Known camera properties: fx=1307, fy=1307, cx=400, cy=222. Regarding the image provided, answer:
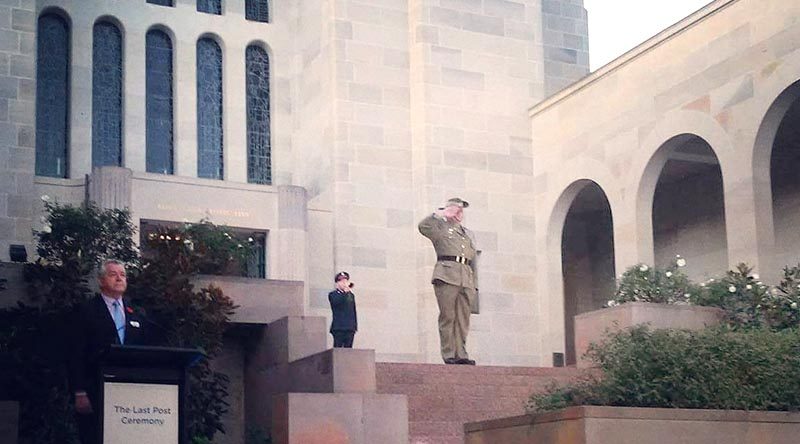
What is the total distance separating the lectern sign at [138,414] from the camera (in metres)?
8.58

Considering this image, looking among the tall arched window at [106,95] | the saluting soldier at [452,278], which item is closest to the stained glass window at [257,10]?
the tall arched window at [106,95]

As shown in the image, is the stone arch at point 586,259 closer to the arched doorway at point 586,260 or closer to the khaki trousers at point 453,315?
the arched doorway at point 586,260

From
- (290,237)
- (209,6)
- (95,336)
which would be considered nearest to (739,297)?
(290,237)

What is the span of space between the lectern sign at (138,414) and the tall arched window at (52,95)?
17.5 meters

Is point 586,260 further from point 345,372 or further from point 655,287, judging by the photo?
point 345,372

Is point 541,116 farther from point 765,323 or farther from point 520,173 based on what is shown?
point 765,323

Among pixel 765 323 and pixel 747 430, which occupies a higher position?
pixel 765 323

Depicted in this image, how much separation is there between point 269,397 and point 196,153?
40.9 ft

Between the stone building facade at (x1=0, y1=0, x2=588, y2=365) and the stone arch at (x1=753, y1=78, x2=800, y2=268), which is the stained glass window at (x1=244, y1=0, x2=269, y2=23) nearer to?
the stone building facade at (x1=0, y1=0, x2=588, y2=365)

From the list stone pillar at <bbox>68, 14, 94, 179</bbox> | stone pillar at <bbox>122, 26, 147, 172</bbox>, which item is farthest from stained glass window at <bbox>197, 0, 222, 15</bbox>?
stone pillar at <bbox>68, 14, 94, 179</bbox>

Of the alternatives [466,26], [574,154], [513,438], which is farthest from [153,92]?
[513,438]

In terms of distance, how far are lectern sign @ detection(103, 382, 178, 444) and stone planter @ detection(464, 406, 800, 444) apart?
125 inches

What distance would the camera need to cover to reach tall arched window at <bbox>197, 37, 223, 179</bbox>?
27.1m

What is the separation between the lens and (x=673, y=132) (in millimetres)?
22344
